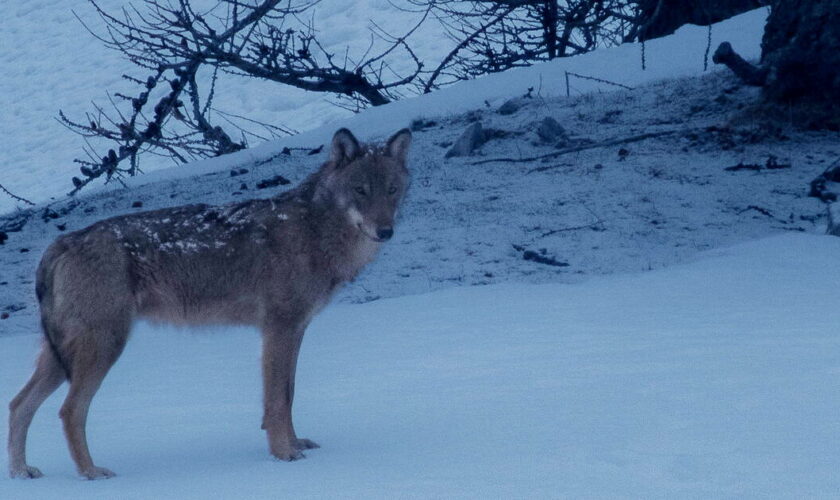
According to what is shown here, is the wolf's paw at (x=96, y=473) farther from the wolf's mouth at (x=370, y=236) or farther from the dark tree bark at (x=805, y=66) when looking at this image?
the dark tree bark at (x=805, y=66)

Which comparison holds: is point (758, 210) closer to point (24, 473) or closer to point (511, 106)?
point (511, 106)

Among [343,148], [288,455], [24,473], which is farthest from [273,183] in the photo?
[24,473]

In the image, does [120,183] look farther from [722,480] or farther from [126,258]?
[722,480]

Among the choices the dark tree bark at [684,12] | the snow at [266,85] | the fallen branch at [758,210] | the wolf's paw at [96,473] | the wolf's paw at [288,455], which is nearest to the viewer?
the wolf's paw at [96,473]

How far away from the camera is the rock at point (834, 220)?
8953 mm

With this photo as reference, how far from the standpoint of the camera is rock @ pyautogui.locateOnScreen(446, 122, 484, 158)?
12.0 metres

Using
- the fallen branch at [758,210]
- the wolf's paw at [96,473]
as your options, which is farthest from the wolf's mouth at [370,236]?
the fallen branch at [758,210]

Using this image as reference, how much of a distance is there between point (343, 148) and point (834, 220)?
16.3 feet

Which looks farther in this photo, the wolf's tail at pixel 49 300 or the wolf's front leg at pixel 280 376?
the wolf's front leg at pixel 280 376

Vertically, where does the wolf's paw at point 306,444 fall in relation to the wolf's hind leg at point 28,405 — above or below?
below

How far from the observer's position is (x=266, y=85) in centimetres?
2353

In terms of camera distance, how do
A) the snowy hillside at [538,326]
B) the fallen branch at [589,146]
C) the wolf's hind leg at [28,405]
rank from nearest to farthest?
the snowy hillside at [538,326] < the wolf's hind leg at [28,405] < the fallen branch at [589,146]

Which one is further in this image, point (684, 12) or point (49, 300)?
point (684, 12)

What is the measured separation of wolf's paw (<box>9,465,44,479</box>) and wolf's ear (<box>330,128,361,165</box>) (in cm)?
216
